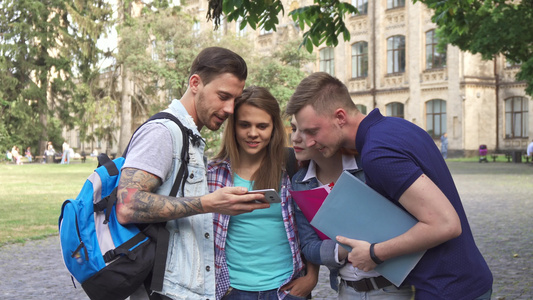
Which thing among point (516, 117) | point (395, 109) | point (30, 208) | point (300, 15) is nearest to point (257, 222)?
point (300, 15)

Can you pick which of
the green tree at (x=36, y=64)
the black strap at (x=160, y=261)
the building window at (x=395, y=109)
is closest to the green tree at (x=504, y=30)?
the black strap at (x=160, y=261)

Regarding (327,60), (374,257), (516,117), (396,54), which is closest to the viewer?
(374,257)

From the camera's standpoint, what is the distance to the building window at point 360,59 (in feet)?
157

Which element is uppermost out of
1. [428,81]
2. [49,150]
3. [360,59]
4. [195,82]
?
[360,59]

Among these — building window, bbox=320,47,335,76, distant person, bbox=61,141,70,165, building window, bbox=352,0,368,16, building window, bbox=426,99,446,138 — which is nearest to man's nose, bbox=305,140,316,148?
building window, bbox=426,99,446,138

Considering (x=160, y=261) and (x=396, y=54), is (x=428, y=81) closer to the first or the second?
(x=396, y=54)

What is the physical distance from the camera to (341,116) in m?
2.68

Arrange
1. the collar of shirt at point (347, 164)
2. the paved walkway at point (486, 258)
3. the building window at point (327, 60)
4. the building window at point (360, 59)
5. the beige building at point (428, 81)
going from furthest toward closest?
the building window at point (327, 60) → the building window at point (360, 59) → the beige building at point (428, 81) → the paved walkway at point (486, 258) → the collar of shirt at point (347, 164)

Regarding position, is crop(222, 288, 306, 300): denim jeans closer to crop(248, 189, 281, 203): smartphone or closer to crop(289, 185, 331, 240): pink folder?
crop(289, 185, 331, 240): pink folder

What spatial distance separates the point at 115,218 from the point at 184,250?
32cm

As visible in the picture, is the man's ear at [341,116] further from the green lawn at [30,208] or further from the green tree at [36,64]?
the green tree at [36,64]

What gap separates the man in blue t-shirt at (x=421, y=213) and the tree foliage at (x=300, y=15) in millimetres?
3370

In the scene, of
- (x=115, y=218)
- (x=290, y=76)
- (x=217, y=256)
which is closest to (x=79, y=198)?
(x=115, y=218)

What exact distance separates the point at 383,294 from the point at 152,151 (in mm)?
1153
